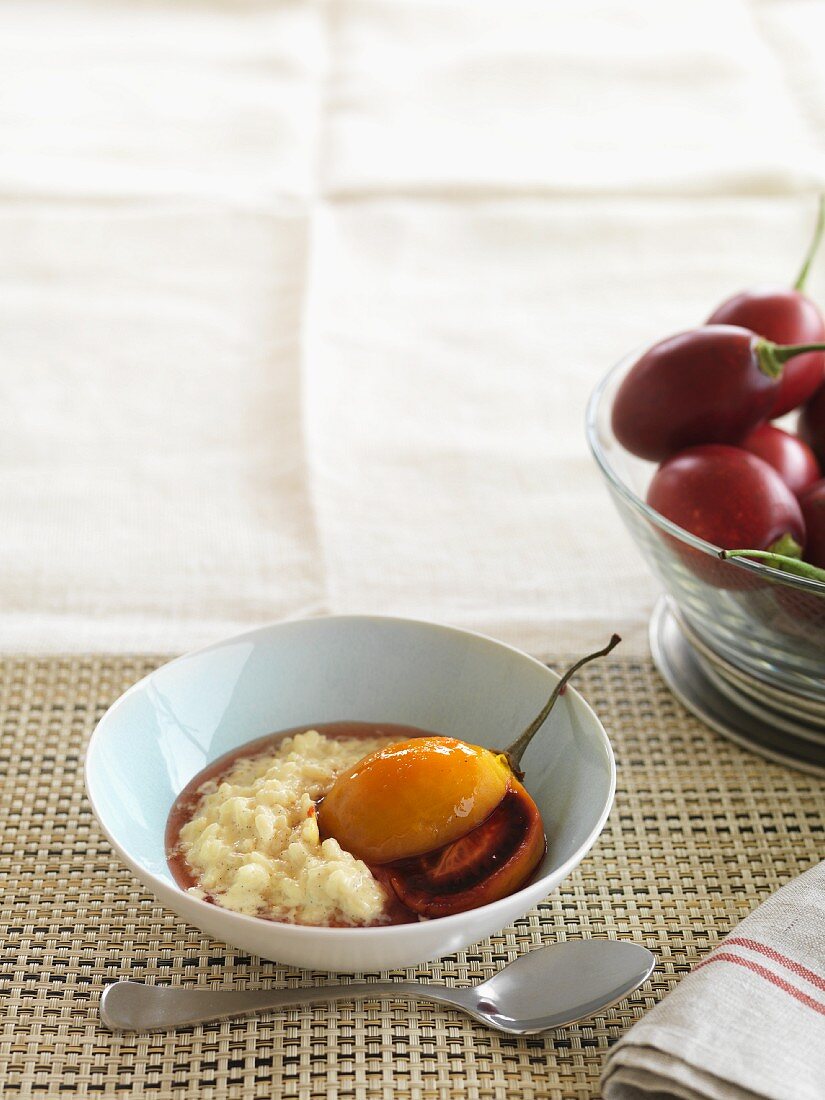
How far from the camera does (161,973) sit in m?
0.62

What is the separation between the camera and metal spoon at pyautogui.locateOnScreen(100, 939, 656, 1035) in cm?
58

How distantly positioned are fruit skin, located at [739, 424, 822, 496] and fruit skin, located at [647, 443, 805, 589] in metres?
0.03

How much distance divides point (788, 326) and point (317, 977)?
533 millimetres

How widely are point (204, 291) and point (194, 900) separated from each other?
3.07 ft

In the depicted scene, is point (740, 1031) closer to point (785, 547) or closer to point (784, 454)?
point (785, 547)

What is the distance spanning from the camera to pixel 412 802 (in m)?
0.59

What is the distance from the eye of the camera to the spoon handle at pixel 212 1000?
577mm

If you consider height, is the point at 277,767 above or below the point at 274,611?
above

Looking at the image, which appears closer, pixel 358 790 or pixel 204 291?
pixel 358 790

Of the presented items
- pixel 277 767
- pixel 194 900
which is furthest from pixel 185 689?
pixel 194 900

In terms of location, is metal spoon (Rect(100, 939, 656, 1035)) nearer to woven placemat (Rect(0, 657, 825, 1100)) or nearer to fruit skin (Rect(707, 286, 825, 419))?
woven placemat (Rect(0, 657, 825, 1100))

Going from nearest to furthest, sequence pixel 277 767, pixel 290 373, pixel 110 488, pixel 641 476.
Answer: pixel 277 767 → pixel 641 476 → pixel 110 488 → pixel 290 373

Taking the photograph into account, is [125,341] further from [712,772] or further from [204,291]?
[712,772]

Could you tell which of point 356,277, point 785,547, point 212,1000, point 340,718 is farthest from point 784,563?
point 356,277
